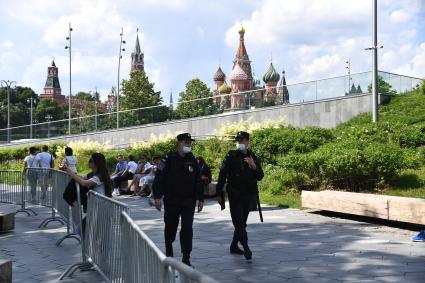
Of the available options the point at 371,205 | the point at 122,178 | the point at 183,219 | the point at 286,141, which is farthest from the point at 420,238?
the point at 122,178

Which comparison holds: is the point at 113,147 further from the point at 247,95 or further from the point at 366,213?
the point at 366,213

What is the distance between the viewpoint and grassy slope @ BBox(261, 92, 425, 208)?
Result: 39.7 ft

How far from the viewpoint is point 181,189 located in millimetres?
6758

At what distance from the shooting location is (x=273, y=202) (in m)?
13.2

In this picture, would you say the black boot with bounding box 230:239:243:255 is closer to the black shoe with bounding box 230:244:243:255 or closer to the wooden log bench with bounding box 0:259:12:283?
the black shoe with bounding box 230:244:243:255

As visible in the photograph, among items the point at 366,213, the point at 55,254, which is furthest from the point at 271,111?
the point at 55,254

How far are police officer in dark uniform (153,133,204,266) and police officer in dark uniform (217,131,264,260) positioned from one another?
61 centimetres

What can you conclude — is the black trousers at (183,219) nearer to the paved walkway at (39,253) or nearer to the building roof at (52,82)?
the paved walkway at (39,253)

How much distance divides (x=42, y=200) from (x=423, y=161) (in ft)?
33.2

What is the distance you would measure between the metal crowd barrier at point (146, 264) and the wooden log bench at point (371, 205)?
19.8 ft

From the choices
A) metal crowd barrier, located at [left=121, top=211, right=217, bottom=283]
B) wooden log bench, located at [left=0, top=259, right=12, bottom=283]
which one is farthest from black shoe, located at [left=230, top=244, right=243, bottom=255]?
wooden log bench, located at [left=0, top=259, right=12, bottom=283]

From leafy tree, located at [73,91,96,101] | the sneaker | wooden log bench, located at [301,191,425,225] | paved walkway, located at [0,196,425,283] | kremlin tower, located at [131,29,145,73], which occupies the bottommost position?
paved walkway, located at [0,196,425,283]

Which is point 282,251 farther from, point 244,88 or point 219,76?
point 219,76

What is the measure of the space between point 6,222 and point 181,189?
545 centimetres
